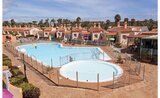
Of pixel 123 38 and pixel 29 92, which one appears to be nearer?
pixel 29 92

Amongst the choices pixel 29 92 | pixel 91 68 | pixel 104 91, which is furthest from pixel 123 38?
pixel 29 92

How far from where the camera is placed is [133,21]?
58.8m

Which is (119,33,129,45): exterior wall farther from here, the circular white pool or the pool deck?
the pool deck

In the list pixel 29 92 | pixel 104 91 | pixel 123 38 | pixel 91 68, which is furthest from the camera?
pixel 123 38

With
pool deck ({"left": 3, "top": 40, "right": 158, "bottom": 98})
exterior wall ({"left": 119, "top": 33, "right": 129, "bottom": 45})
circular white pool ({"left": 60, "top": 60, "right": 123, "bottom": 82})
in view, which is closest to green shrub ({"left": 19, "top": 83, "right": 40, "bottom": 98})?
pool deck ({"left": 3, "top": 40, "right": 158, "bottom": 98})

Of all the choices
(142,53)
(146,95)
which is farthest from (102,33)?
(146,95)

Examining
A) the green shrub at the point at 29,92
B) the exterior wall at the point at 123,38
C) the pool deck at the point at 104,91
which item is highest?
the exterior wall at the point at 123,38

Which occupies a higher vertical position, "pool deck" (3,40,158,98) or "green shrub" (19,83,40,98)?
"green shrub" (19,83,40,98)

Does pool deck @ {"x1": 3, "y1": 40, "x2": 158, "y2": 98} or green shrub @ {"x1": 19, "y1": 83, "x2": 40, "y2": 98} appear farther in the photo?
pool deck @ {"x1": 3, "y1": 40, "x2": 158, "y2": 98}

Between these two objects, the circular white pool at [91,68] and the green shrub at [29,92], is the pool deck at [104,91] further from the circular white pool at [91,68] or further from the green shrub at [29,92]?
the circular white pool at [91,68]

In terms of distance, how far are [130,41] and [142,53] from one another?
1046 centimetres

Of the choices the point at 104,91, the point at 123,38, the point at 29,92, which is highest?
the point at 123,38

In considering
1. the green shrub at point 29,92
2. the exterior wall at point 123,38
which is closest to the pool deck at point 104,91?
the green shrub at point 29,92

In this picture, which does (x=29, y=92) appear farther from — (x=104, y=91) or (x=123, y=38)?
(x=123, y=38)
